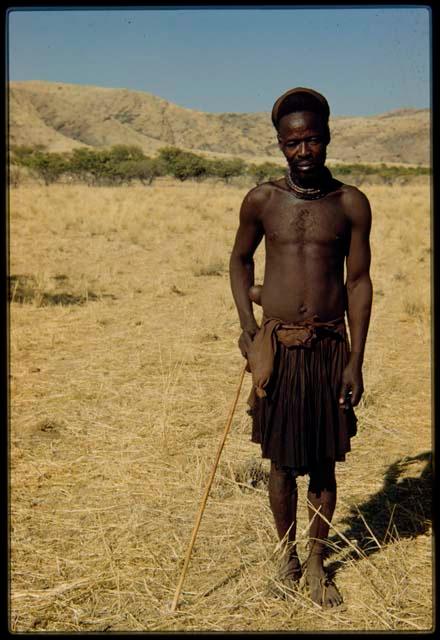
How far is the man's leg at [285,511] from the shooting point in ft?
10.1

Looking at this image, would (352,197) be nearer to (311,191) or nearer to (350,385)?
(311,191)

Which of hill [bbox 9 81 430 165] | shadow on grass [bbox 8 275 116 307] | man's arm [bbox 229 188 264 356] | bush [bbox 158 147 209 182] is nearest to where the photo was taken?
man's arm [bbox 229 188 264 356]

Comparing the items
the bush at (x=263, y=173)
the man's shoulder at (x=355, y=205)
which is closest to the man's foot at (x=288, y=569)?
the man's shoulder at (x=355, y=205)

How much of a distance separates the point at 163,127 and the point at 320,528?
10904cm

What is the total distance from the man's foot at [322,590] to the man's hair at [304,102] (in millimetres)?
1973

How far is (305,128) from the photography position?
2.72m

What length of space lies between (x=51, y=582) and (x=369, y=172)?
47180 millimetres

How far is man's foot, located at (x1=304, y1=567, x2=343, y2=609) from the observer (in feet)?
10.1

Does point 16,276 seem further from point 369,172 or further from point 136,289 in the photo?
point 369,172

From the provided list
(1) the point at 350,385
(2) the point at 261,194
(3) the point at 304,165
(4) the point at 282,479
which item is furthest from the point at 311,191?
(4) the point at 282,479

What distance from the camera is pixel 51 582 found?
3.30 metres

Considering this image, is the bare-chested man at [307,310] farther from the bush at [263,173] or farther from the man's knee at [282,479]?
the bush at [263,173]

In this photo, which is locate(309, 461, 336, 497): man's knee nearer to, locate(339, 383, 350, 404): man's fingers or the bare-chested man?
the bare-chested man

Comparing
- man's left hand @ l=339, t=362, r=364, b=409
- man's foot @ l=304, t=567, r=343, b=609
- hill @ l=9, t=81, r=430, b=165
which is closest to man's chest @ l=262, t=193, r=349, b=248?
man's left hand @ l=339, t=362, r=364, b=409
